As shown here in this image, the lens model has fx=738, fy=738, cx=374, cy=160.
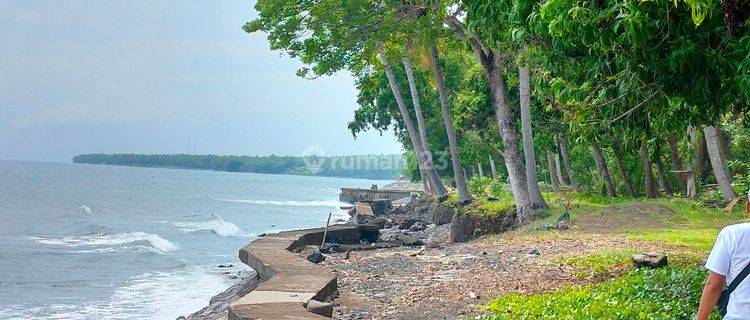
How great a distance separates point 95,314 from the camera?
16375 millimetres

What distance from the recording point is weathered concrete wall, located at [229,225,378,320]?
330 inches

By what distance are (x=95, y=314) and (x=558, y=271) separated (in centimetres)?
1080

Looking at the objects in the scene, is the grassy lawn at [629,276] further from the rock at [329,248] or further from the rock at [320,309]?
the rock at [329,248]

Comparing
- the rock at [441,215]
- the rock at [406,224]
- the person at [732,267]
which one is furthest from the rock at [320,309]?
the rock at [406,224]

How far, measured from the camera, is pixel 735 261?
4141 millimetres

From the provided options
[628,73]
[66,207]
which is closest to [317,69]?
[628,73]

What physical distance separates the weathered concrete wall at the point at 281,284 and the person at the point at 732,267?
4.65 metres

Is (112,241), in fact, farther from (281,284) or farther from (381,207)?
(281,284)

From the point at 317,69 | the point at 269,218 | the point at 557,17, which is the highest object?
the point at 317,69

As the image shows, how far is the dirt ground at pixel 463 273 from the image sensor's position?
29.3ft

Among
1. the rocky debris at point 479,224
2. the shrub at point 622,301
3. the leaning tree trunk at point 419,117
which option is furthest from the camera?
the leaning tree trunk at point 419,117

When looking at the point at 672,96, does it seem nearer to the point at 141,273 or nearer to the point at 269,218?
the point at 141,273

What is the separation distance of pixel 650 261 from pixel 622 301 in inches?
101

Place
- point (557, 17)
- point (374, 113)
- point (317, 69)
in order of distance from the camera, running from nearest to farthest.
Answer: point (557, 17) → point (317, 69) → point (374, 113)
